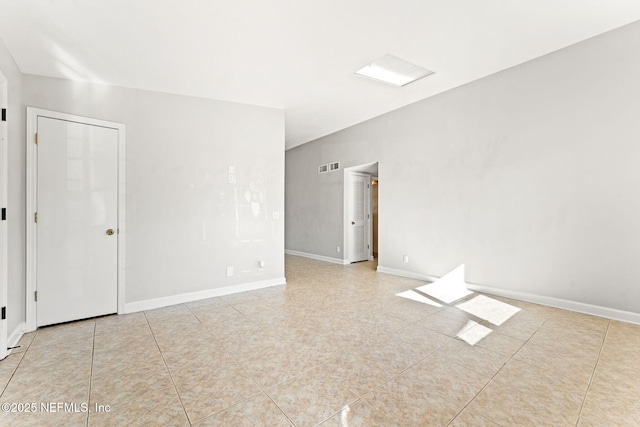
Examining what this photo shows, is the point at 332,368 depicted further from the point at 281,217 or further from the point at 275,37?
the point at 275,37

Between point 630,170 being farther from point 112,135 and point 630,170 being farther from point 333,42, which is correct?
point 112,135

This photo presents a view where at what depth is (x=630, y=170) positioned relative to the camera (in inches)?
114

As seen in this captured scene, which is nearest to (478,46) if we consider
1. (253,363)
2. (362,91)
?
(362,91)

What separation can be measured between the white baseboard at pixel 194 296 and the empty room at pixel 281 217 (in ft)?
0.08

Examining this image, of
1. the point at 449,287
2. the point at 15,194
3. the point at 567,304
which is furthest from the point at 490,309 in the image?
the point at 15,194

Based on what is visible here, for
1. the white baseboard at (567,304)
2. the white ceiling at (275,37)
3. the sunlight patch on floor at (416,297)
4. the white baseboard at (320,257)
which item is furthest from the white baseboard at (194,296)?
the white baseboard at (567,304)

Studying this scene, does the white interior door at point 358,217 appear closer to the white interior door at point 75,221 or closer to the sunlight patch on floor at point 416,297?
the sunlight patch on floor at point 416,297

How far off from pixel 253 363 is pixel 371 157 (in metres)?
4.41

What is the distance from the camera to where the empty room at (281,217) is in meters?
1.91

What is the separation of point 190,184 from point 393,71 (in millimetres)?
3087

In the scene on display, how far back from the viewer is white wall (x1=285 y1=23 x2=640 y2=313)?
2.95 metres

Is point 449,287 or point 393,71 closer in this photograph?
point 393,71

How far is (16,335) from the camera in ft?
8.71

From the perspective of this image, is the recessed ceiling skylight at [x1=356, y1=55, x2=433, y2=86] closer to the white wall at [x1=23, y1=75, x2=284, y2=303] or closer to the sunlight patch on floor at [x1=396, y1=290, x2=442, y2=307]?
the white wall at [x1=23, y1=75, x2=284, y2=303]
